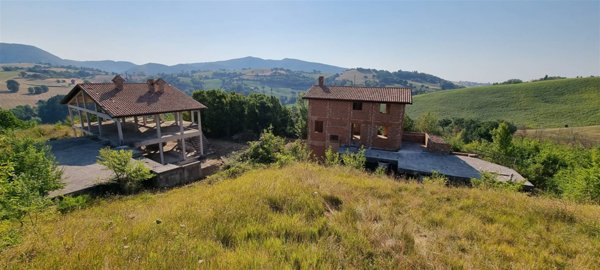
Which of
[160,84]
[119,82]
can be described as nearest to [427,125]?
[160,84]

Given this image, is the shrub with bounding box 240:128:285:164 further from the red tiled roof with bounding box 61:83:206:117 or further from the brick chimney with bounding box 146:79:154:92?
the brick chimney with bounding box 146:79:154:92

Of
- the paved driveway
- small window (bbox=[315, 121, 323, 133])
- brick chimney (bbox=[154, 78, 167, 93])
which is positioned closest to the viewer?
the paved driveway

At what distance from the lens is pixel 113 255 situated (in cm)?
393

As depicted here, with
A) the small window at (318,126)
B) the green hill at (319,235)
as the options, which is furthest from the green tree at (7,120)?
the small window at (318,126)

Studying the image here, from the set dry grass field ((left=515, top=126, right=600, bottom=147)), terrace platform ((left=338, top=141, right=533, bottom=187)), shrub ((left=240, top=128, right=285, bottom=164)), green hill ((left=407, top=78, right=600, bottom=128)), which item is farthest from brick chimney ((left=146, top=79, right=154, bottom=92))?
green hill ((left=407, top=78, right=600, bottom=128))

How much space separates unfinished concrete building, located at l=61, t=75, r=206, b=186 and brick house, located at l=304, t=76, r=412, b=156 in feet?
36.0

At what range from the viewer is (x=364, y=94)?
2461cm

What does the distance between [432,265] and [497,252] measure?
172cm

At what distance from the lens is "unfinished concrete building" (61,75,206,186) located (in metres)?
20.0

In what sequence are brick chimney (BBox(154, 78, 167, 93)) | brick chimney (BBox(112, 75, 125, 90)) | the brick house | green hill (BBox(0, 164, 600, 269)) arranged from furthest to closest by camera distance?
brick chimney (BBox(154, 78, 167, 93))
the brick house
brick chimney (BBox(112, 75, 125, 90))
green hill (BBox(0, 164, 600, 269))

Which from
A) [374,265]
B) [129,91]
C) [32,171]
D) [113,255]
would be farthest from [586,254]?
[129,91]

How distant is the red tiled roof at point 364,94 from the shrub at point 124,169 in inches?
636

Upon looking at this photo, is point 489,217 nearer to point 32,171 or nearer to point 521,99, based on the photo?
point 32,171

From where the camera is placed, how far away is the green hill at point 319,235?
4027 millimetres
